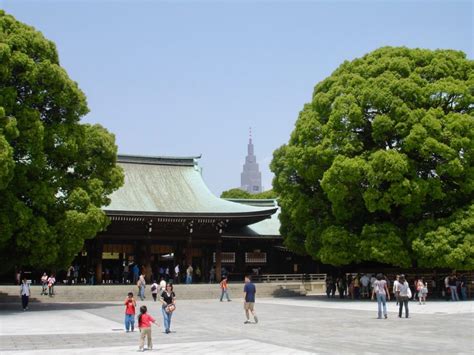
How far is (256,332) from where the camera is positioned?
57.7ft

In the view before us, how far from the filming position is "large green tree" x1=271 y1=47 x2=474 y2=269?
3009 cm

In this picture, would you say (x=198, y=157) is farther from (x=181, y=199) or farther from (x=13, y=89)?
(x=13, y=89)

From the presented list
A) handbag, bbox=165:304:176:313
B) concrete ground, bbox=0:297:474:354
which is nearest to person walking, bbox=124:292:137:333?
concrete ground, bbox=0:297:474:354

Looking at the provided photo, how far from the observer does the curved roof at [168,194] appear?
1549 inches

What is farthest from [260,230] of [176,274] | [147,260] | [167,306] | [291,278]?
[167,306]

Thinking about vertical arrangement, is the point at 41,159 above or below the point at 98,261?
above

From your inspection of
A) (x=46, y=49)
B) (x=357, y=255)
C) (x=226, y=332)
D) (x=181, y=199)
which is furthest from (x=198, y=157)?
(x=226, y=332)

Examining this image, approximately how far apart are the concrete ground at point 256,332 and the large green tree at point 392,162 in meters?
4.77

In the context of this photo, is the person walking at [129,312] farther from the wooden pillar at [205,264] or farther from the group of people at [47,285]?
the wooden pillar at [205,264]

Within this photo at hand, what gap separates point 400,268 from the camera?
33062 millimetres

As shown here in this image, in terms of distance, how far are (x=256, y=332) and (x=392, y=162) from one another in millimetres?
15041

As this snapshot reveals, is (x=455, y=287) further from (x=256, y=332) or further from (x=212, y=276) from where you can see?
(x=212, y=276)

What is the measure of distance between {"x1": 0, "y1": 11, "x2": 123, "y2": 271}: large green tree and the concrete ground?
2941 millimetres

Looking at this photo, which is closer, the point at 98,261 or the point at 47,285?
the point at 47,285
